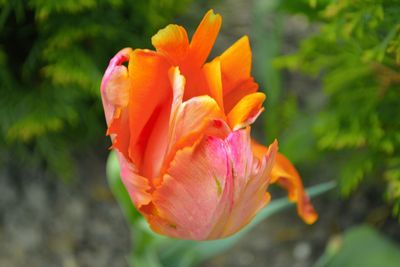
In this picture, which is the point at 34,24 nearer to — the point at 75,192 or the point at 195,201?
the point at 75,192

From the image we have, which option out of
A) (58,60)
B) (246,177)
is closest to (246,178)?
(246,177)

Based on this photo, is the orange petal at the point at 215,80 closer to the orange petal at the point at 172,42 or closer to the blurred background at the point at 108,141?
the orange petal at the point at 172,42

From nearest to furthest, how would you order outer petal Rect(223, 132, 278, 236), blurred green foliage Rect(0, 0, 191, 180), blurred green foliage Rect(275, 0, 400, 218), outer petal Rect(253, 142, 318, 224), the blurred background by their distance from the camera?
outer petal Rect(223, 132, 278, 236)
outer petal Rect(253, 142, 318, 224)
blurred green foliage Rect(275, 0, 400, 218)
the blurred background
blurred green foliage Rect(0, 0, 191, 180)

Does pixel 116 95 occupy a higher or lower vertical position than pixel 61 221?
higher

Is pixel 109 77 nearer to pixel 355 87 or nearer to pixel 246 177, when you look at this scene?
pixel 246 177

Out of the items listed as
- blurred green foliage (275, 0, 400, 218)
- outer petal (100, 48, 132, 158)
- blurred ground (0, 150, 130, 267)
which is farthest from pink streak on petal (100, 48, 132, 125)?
blurred ground (0, 150, 130, 267)

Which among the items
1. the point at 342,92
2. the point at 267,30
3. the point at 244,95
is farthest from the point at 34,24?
the point at 244,95

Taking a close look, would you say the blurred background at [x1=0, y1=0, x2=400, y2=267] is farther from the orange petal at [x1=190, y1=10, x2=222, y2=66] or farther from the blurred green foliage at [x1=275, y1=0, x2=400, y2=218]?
the orange petal at [x1=190, y1=10, x2=222, y2=66]

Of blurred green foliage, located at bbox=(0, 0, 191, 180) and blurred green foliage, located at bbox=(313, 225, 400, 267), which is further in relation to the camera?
blurred green foliage, located at bbox=(0, 0, 191, 180)
